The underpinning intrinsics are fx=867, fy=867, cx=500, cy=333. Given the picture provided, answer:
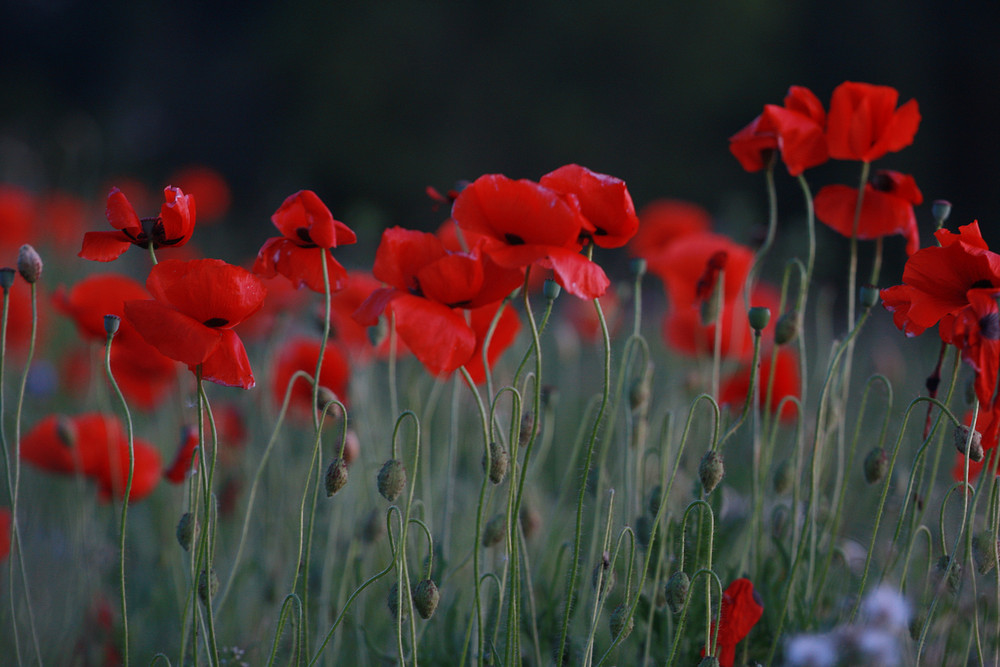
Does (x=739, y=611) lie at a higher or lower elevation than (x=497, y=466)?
lower

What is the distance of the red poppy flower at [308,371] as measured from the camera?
56.7 inches

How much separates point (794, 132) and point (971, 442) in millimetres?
403

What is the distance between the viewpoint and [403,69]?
18.5 feet

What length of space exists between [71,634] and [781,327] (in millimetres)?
1142

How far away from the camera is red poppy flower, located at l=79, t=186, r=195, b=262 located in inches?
31.9

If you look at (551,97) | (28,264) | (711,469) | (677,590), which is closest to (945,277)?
(711,469)

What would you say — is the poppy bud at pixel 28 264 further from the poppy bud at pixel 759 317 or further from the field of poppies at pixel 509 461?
the poppy bud at pixel 759 317

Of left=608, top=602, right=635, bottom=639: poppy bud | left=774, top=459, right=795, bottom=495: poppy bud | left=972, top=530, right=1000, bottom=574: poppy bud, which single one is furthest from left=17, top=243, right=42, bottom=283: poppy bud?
left=972, top=530, right=1000, bottom=574: poppy bud

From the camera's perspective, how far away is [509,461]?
0.91m

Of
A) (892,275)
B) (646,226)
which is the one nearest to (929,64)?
(892,275)

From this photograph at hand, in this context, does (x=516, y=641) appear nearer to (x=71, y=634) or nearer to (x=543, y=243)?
(x=543, y=243)

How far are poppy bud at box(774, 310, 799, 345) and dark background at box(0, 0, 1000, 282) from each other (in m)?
3.85

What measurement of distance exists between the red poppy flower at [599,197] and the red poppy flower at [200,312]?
300 mm

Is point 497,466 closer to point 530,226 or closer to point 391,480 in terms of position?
point 391,480
